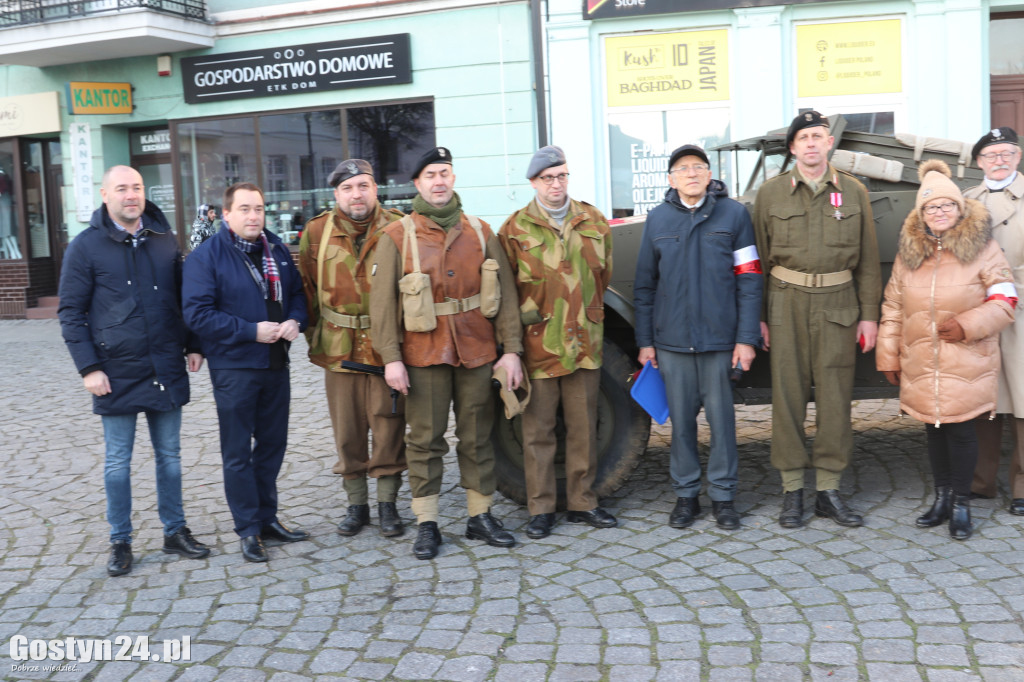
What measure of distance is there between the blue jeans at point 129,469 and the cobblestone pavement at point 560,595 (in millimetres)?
206

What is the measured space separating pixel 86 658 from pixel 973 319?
3929 mm

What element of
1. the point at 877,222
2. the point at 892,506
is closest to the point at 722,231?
the point at 877,222

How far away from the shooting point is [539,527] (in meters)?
4.61

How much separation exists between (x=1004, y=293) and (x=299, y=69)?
35.6 ft

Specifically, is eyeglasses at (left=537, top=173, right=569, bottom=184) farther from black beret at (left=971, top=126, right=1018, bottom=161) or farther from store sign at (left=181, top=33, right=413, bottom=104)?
store sign at (left=181, top=33, right=413, bottom=104)

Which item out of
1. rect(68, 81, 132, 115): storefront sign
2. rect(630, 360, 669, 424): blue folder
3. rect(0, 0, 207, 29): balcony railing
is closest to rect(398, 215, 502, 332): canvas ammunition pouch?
rect(630, 360, 669, 424): blue folder

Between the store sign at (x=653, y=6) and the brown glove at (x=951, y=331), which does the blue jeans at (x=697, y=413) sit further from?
the store sign at (x=653, y=6)

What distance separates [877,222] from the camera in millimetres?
4809

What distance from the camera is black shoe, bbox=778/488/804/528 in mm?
4547

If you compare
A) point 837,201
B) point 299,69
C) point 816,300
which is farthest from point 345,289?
point 299,69

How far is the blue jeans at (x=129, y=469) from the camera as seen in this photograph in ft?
14.4

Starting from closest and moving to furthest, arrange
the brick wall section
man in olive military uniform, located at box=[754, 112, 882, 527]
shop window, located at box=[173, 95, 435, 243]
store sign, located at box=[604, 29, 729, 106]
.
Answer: man in olive military uniform, located at box=[754, 112, 882, 527] < store sign, located at box=[604, 29, 729, 106] < shop window, located at box=[173, 95, 435, 243] < the brick wall section

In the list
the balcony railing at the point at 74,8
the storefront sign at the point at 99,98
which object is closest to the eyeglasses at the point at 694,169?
the balcony railing at the point at 74,8

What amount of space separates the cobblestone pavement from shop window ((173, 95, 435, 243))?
827cm
